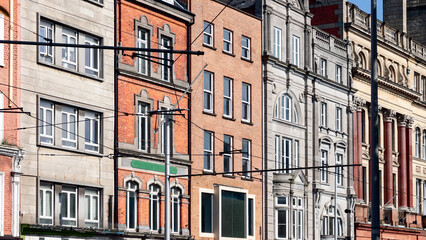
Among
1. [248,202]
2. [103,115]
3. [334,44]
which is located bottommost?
[248,202]

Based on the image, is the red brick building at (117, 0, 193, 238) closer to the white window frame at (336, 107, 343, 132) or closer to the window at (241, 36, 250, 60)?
the window at (241, 36, 250, 60)

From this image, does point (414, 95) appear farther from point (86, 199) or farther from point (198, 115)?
point (86, 199)

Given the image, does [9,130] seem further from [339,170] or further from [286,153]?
[339,170]

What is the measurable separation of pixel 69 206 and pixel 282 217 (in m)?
20.4

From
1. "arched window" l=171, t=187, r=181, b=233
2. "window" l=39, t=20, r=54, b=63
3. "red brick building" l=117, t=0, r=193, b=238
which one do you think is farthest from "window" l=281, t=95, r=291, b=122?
"window" l=39, t=20, r=54, b=63

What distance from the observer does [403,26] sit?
85.9 meters

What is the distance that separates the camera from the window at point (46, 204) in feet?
132

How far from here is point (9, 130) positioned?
3862 centimetres

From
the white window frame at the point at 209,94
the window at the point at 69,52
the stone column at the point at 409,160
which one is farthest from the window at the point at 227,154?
the stone column at the point at 409,160

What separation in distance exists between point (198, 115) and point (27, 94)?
45.7 feet

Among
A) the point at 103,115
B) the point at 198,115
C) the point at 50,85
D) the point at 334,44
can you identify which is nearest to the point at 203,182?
the point at 198,115

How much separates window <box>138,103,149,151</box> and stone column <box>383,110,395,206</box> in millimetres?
33884

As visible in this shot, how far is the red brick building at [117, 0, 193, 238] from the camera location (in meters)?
45.8

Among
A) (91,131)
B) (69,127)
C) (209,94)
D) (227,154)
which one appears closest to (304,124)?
(227,154)
